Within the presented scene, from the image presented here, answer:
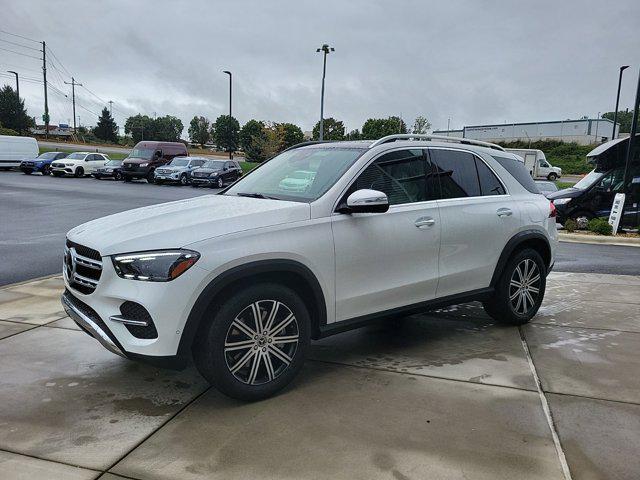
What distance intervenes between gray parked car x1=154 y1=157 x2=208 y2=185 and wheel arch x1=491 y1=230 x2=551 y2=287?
26050 mm

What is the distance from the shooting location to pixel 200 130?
129 m

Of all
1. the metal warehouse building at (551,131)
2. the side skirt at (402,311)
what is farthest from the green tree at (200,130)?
the side skirt at (402,311)

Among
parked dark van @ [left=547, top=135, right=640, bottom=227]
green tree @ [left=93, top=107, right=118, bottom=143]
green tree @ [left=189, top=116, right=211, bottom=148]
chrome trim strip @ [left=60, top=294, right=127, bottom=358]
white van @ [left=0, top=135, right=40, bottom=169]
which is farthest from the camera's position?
green tree @ [left=189, top=116, right=211, bottom=148]

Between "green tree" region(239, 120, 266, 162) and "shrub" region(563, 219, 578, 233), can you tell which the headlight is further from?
"green tree" region(239, 120, 266, 162)

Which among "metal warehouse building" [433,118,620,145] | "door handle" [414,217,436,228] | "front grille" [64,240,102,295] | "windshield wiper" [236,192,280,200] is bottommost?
"front grille" [64,240,102,295]

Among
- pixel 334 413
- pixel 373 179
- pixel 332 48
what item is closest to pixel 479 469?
pixel 334 413

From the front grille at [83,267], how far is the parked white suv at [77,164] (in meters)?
32.8

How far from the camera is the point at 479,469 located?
2877mm

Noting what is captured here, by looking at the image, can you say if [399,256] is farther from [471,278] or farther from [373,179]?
[471,278]

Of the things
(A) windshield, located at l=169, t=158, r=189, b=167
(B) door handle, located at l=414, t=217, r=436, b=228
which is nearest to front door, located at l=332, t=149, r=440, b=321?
(B) door handle, located at l=414, t=217, r=436, b=228

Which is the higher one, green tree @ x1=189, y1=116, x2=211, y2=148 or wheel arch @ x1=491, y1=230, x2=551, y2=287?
green tree @ x1=189, y1=116, x2=211, y2=148

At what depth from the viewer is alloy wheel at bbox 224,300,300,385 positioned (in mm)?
3457

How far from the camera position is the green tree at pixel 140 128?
365ft

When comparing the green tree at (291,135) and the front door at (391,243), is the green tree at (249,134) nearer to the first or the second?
the green tree at (291,135)
